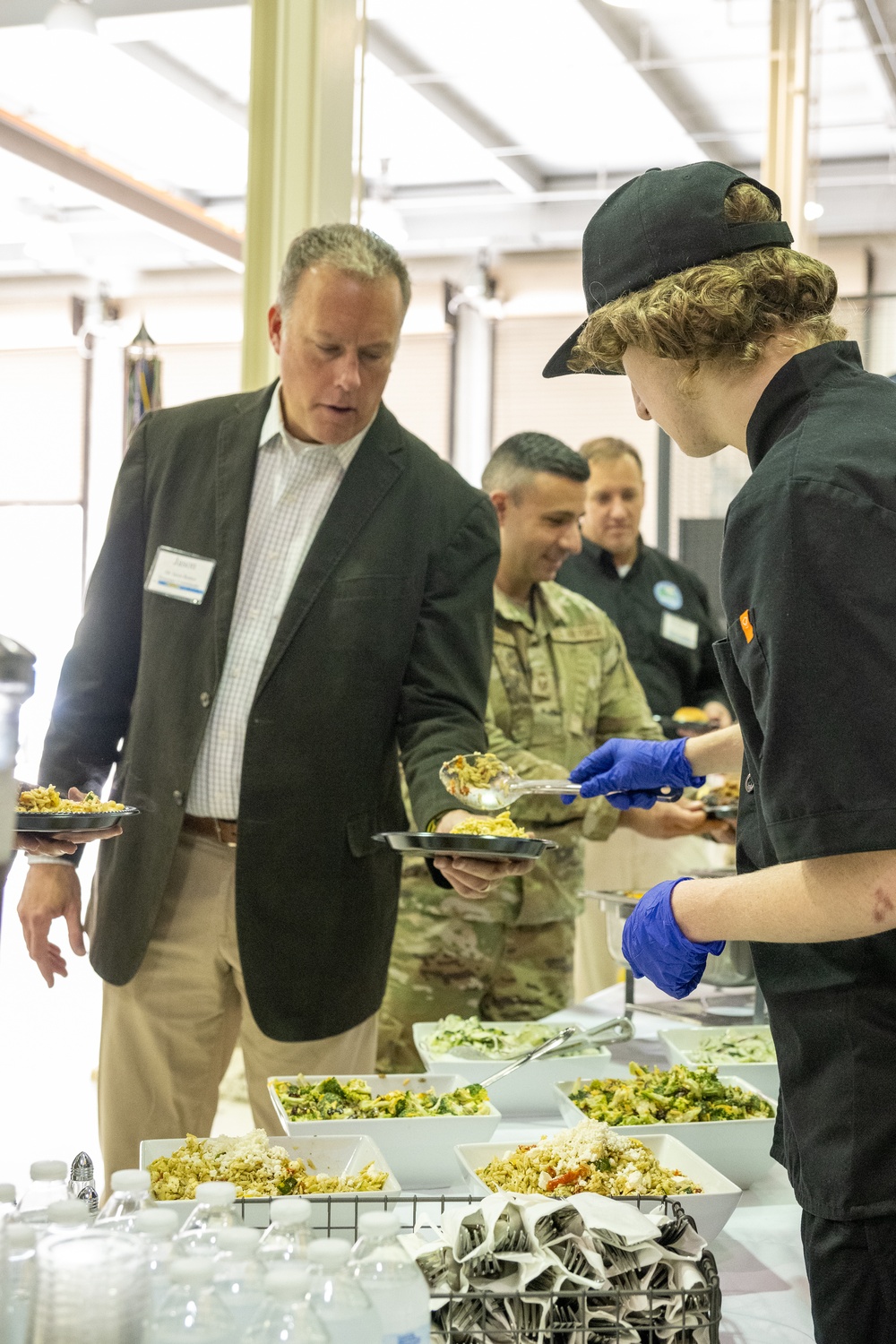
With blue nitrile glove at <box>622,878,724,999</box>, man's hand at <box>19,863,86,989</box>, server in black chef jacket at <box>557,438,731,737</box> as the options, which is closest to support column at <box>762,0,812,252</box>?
server in black chef jacket at <box>557,438,731,737</box>

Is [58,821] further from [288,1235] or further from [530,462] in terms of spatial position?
[530,462]

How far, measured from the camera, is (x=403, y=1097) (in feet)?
5.56

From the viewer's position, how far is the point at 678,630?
435 cm

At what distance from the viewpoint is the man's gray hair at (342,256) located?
2.02 metres

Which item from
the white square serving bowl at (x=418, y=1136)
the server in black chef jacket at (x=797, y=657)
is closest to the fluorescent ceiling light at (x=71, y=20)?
the server in black chef jacket at (x=797, y=657)

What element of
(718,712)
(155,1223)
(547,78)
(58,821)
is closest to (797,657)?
(155,1223)

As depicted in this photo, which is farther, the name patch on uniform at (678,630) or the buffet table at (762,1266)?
the name patch on uniform at (678,630)

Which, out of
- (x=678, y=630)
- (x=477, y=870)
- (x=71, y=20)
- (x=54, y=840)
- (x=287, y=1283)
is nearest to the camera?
(x=287, y=1283)

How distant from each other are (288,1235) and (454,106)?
7.52 metres

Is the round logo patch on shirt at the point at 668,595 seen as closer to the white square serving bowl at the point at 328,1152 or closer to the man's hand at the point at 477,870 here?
the man's hand at the point at 477,870

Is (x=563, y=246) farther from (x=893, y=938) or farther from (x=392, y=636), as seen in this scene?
(x=893, y=938)

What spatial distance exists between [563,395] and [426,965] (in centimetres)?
750

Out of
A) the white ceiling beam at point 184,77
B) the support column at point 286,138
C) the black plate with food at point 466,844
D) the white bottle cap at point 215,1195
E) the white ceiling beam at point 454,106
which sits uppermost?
the white ceiling beam at point 454,106

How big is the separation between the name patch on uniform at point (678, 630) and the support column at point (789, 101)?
4.42 feet
